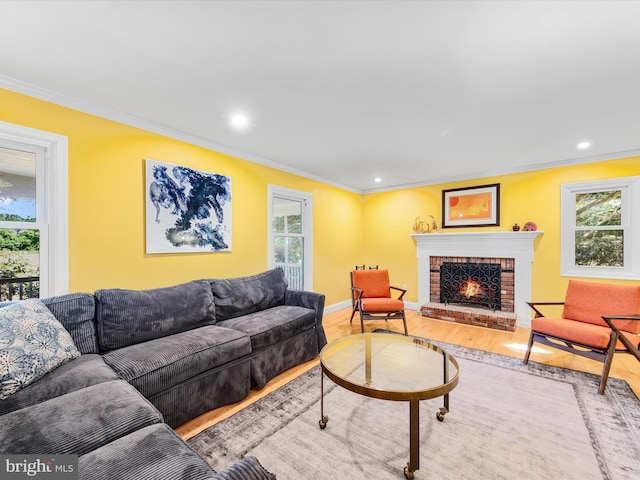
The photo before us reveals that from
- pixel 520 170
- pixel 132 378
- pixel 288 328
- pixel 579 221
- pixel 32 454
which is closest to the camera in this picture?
pixel 32 454

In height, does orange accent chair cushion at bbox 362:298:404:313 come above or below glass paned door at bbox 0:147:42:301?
below

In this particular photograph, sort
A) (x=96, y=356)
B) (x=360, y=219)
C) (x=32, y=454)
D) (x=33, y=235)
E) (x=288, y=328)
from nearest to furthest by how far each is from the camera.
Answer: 1. (x=32, y=454)
2. (x=96, y=356)
3. (x=33, y=235)
4. (x=288, y=328)
5. (x=360, y=219)

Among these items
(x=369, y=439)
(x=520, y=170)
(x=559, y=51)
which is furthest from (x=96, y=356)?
(x=520, y=170)

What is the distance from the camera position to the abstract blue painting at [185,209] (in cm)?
278

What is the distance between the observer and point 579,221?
12.9ft

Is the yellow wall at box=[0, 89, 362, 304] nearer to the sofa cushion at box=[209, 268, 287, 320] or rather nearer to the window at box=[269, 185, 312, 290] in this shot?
the sofa cushion at box=[209, 268, 287, 320]

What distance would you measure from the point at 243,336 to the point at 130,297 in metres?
0.94

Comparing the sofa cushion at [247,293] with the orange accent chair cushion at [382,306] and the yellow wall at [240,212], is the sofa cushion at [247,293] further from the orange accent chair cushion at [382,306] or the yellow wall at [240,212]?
the orange accent chair cushion at [382,306]

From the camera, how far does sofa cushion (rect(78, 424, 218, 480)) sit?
925mm

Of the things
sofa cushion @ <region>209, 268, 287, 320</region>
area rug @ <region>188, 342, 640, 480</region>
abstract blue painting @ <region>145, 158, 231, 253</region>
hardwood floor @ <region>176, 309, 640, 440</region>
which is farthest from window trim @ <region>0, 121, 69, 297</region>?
area rug @ <region>188, 342, 640, 480</region>

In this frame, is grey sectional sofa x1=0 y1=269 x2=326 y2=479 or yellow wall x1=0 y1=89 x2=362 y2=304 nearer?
grey sectional sofa x1=0 y1=269 x2=326 y2=479

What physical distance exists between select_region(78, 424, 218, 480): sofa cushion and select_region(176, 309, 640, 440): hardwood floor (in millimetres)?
914

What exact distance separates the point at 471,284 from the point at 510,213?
4.16 feet

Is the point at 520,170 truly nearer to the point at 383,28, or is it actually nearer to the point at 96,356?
the point at 383,28
